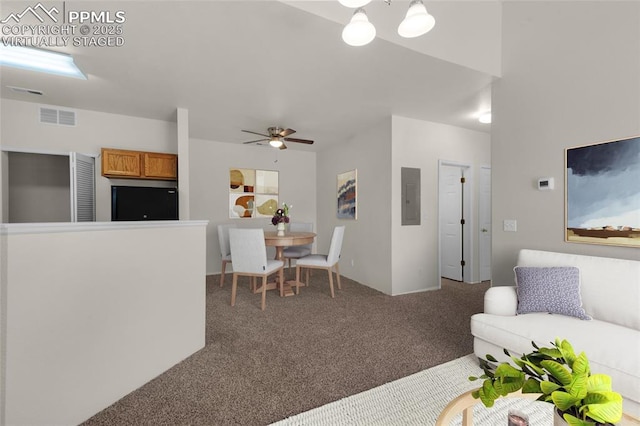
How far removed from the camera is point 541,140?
246cm

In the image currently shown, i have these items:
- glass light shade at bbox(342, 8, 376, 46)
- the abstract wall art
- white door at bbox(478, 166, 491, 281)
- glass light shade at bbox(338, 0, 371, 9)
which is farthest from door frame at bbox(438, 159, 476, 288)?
glass light shade at bbox(338, 0, 371, 9)

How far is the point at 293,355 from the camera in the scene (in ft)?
7.18

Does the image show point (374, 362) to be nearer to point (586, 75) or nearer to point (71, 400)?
point (71, 400)

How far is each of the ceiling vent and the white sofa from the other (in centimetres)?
521

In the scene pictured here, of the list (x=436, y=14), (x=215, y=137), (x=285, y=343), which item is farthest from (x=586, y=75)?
(x=215, y=137)

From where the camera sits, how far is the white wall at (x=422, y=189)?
12.6 feet

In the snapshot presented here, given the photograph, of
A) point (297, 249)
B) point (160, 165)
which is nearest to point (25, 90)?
point (160, 165)

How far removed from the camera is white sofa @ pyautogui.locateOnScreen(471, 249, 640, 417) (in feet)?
4.56

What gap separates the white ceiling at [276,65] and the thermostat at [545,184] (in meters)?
1.20

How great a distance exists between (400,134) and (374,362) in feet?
9.98

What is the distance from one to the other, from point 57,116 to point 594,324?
590 cm

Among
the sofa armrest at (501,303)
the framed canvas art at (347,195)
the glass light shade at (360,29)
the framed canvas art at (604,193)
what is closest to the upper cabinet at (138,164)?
the framed canvas art at (347,195)

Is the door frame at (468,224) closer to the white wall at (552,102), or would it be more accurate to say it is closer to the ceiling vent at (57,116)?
the white wall at (552,102)

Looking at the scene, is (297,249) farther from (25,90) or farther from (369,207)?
(25,90)
